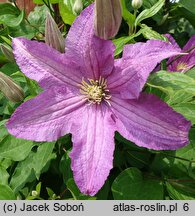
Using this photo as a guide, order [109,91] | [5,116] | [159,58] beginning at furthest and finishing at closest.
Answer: [5,116], [109,91], [159,58]

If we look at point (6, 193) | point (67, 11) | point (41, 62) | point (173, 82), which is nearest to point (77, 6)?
point (67, 11)

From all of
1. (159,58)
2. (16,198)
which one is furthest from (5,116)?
(159,58)

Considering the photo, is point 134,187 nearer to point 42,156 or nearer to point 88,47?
point 42,156

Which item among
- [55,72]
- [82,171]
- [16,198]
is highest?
[55,72]

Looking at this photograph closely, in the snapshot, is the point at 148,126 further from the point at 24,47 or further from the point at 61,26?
the point at 61,26

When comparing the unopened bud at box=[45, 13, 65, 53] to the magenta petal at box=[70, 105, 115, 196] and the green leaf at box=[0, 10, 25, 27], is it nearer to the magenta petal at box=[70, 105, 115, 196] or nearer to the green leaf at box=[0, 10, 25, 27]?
the magenta petal at box=[70, 105, 115, 196]

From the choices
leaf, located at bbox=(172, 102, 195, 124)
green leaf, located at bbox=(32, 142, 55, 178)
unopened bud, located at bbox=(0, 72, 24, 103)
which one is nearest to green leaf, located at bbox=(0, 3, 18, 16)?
unopened bud, located at bbox=(0, 72, 24, 103)

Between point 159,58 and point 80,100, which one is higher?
point 159,58
